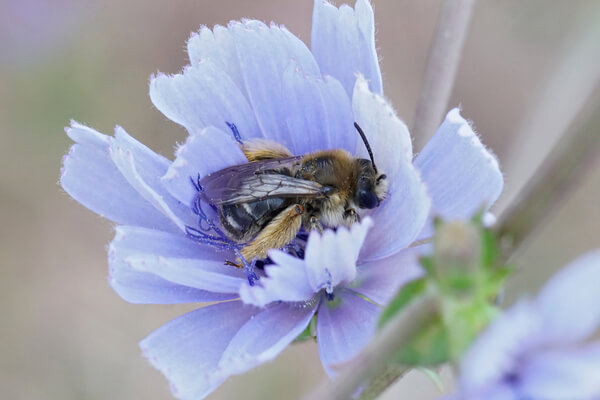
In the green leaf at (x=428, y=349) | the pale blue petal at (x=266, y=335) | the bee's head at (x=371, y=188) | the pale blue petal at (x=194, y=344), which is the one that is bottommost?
the pale blue petal at (x=194, y=344)

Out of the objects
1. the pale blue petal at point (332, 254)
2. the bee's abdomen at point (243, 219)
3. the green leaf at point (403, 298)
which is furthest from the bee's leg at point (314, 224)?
the green leaf at point (403, 298)

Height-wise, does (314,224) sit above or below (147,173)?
below

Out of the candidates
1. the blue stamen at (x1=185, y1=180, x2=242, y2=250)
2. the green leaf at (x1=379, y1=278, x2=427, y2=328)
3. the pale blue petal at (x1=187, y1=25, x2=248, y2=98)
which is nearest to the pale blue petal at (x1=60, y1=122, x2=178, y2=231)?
the blue stamen at (x1=185, y1=180, x2=242, y2=250)

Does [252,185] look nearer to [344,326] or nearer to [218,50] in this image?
[218,50]

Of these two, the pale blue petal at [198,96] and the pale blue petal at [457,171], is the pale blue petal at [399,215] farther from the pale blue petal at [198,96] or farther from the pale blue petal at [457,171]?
the pale blue petal at [198,96]

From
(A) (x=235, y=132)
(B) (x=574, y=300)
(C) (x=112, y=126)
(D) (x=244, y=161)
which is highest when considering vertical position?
(B) (x=574, y=300)

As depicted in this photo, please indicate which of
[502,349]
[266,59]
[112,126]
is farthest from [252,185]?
[112,126]
